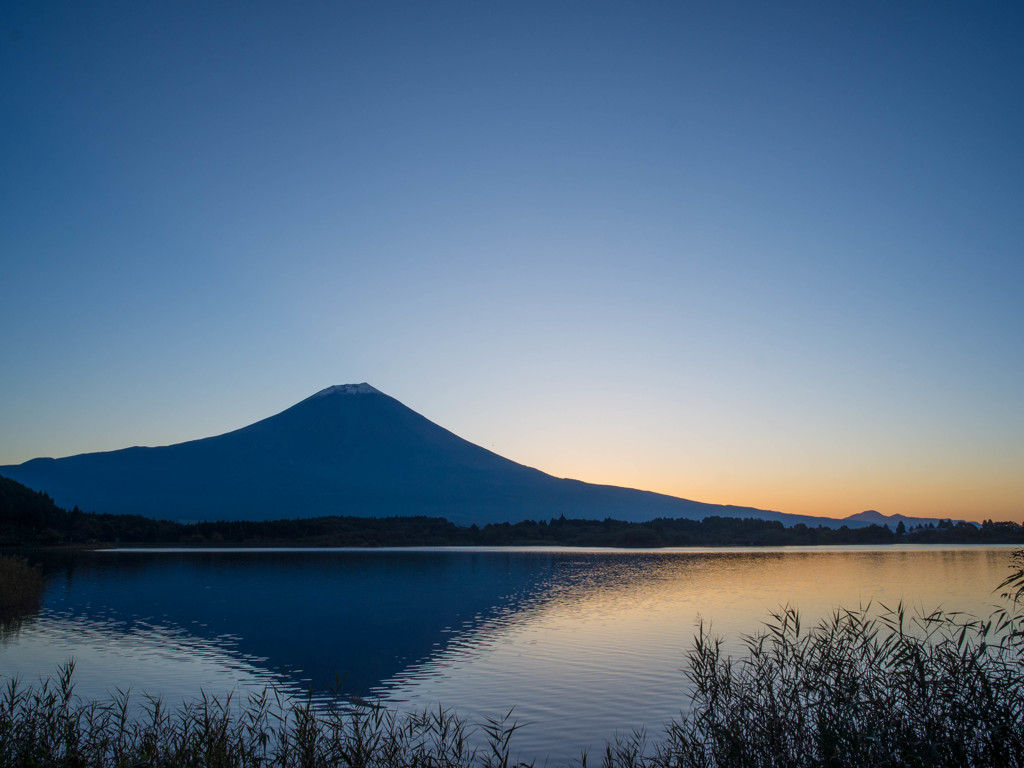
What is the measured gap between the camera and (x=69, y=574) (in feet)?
164

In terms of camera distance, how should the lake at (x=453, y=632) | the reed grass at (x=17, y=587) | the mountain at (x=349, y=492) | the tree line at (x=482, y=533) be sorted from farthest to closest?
the mountain at (x=349, y=492), the tree line at (x=482, y=533), the reed grass at (x=17, y=587), the lake at (x=453, y=632)

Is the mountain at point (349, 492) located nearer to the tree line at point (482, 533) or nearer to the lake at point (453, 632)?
the tree line at point (482, 533)

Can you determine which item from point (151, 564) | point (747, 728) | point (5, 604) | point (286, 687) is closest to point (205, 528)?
point (151, 564)

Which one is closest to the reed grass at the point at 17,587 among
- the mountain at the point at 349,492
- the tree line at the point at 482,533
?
the tree line at the point at 482,533

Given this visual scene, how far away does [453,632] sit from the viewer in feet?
84.2

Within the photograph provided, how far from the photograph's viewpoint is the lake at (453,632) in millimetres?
16062

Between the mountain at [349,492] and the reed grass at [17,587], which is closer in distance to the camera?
the reed grass at [17,587]

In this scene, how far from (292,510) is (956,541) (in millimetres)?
131264

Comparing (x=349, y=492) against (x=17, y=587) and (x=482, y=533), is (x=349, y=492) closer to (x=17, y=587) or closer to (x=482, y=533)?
(x=482, y=533)

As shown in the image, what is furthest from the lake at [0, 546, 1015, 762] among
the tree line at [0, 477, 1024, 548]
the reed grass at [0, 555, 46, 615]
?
the tree line at [0, 477, 1024, 548]

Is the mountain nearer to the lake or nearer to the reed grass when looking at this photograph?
the lake

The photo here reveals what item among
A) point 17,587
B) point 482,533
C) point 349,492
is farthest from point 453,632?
point 349,492

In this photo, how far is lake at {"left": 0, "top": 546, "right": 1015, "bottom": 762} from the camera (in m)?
16.1

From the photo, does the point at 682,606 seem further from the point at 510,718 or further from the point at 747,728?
the point at 747,728
